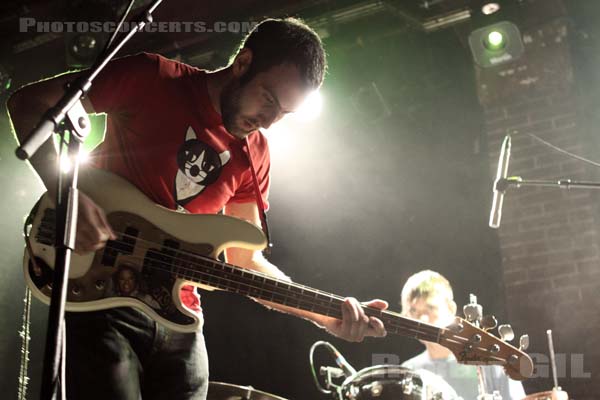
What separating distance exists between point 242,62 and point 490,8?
11.1ft

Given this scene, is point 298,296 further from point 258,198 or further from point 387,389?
point 387,389

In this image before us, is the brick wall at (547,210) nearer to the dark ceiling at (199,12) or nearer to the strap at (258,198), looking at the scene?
the dark ceiling at (199,12)

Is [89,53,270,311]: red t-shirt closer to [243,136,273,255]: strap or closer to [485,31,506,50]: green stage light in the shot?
[243,136,273,255]: strap

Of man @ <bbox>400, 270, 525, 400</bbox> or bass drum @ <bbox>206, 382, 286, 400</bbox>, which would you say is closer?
bass drum @ <bbox>206, 382, 286, 400</bbox>

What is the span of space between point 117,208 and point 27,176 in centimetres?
353

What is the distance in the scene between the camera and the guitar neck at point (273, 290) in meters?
2.28

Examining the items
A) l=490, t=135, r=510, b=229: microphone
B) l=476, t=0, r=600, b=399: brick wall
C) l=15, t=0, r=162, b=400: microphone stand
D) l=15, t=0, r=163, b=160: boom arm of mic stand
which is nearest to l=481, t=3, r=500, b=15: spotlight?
l=476, t=0, r=600, b=399: brick wall

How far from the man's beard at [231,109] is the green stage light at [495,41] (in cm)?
357

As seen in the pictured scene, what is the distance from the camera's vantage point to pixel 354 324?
2633 mm

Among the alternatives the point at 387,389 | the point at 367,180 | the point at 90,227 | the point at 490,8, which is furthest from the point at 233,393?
the point at 367,180

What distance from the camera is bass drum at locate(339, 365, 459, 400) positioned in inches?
134

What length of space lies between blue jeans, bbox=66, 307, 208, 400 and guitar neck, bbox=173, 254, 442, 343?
8.6 inches

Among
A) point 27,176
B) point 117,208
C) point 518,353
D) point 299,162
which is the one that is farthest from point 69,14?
point 518,353

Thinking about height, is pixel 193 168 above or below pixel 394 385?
above
